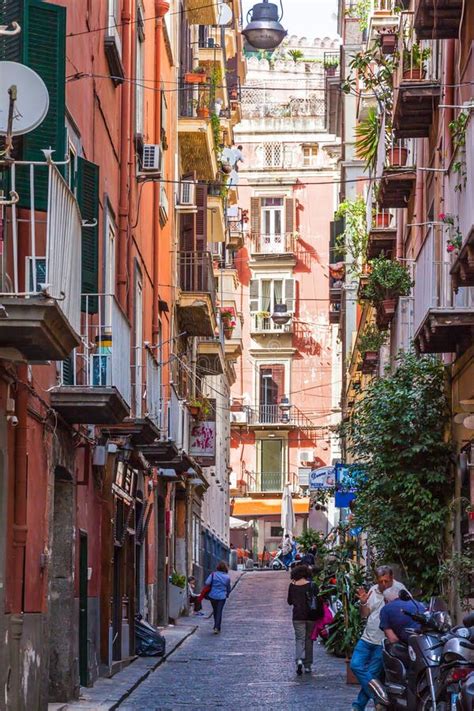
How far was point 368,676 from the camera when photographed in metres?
15.6

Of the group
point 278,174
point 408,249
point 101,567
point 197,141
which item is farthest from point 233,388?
point 101,567

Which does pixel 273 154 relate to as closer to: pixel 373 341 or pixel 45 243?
pixel 373 341

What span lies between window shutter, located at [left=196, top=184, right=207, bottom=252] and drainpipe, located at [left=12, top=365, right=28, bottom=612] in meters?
21.9

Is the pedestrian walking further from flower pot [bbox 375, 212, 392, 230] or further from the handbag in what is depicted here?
flower pot [bbox 375, 212, 392, 230]

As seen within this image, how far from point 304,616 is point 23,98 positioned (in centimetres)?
1111

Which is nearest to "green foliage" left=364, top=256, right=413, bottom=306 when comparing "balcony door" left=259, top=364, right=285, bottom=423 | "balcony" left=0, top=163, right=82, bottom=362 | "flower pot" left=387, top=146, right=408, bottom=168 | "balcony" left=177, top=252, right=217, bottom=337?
"flower pot" left=387, top=146, right=408, bottom=168

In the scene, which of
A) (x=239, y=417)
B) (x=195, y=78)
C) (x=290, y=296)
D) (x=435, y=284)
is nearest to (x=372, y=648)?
(x=435, y=284)

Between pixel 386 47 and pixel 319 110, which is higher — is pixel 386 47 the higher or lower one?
the lower one

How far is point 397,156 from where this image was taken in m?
25.9

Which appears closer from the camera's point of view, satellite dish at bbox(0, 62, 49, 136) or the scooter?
satellite dish at bbox(0, 62, 49, 136)

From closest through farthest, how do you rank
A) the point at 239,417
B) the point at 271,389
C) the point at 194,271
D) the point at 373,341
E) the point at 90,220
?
the point at 90,220, the point at 373,341, the point at 194,271, the point at 239,417, the point at 271,389

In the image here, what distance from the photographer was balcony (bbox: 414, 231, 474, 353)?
16109 millimetres

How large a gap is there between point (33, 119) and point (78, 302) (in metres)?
2.10

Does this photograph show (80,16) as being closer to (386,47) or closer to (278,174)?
(386,47)
